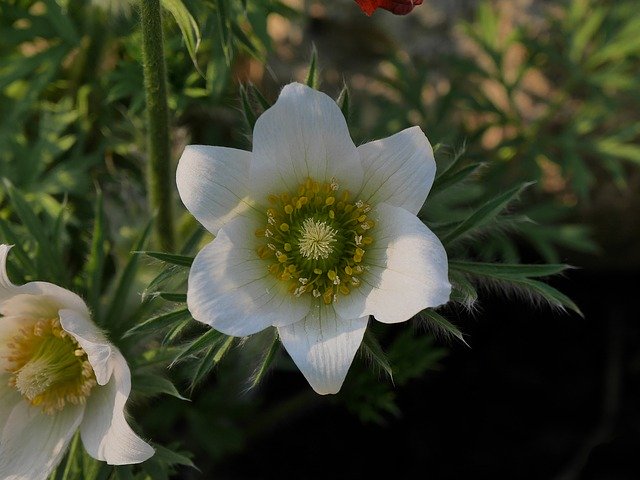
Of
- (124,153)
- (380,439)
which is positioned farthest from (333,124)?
(380,439)

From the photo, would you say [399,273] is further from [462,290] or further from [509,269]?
[509,269]

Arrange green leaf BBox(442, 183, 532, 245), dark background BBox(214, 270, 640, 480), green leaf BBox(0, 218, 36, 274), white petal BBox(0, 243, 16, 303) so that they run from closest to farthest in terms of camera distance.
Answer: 1. white petal BBox(0, 243, 16, 303)
2. green leaf BBox(442, 183, 532, 245)
3. green leaf BBox(0, 218, 36, 274)
4. dark background BBox(214, 270, 640, 480)

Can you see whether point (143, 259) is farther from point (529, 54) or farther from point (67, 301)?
point (529, 54)

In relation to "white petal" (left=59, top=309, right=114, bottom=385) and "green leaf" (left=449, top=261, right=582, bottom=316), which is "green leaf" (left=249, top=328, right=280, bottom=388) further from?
"green leaf" (left=449, top=261, right=582, bottom=316)

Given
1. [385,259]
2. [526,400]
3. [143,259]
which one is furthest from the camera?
[526,400]

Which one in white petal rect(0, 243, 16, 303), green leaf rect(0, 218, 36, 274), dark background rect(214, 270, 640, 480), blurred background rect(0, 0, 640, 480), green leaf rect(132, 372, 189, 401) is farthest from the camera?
dark background rect(214, 270, 640, 480)

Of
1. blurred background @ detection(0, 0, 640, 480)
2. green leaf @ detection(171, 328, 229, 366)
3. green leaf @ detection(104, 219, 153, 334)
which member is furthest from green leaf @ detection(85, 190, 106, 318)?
green leaf @ detection(171, 328, 229, 366)
